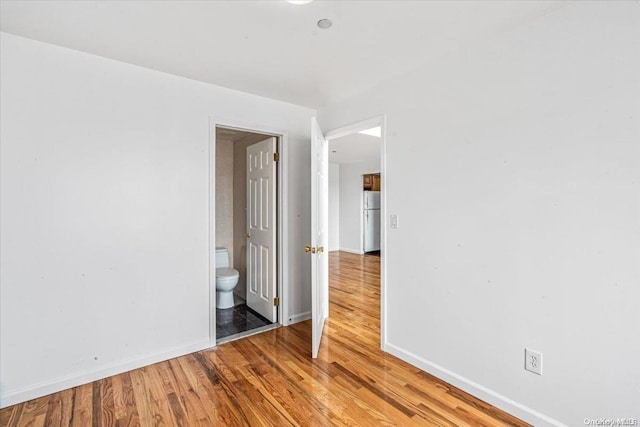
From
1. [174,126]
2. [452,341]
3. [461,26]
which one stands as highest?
[461,26]

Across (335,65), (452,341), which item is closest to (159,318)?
(452,341)

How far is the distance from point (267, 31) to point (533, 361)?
2.51 meters

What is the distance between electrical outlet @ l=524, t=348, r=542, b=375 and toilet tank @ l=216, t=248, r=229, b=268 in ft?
10.7

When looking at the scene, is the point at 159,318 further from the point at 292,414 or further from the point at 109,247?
the point at 292,414

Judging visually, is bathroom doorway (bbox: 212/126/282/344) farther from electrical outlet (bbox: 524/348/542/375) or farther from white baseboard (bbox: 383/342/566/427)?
electrical outlet (bbox: 524/348/542/375)

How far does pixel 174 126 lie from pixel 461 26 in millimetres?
2190

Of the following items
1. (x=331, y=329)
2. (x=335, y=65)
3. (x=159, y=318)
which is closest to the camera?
(x=335, y=65)

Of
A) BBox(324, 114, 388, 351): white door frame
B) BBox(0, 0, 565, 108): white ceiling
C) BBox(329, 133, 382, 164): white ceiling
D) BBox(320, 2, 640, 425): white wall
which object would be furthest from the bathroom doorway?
BBox(329, 133, 382, 164): white ceiling

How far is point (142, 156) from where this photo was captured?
2396mm

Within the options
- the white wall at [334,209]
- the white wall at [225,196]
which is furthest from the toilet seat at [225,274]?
the white wall at [334,209]

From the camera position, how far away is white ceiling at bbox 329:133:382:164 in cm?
499

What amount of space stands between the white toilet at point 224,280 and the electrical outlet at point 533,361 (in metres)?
2.84

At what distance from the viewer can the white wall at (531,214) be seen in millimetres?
1485

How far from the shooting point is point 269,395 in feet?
6.70
